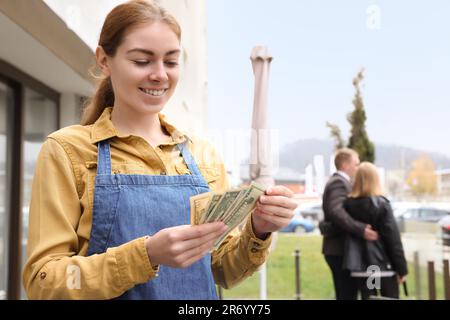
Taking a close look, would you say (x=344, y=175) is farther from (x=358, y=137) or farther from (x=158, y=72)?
(x=358, y=137)

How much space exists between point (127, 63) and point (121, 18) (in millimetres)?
91

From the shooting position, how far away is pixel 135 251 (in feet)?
2.81

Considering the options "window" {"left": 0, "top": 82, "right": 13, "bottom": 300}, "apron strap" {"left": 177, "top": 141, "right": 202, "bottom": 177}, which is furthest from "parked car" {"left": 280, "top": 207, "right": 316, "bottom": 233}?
"apron strap" {"left": 177, "top": 141, "right": 202, "bottom": 177}

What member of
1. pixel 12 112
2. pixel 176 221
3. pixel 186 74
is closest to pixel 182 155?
pixel 176 221

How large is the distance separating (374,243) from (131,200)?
271 cm

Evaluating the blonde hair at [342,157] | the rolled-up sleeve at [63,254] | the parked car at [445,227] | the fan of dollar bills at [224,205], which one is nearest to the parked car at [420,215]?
the parked car at [445,227]

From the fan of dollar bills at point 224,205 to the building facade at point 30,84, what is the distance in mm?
1516

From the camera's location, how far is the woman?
87 cm

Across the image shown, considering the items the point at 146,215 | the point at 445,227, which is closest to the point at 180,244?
the point at 146,215

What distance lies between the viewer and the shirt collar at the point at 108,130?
1.01 meters

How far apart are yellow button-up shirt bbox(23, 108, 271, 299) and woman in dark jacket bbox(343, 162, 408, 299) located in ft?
7.91

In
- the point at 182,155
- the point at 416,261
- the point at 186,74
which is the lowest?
the point at 416,261
